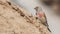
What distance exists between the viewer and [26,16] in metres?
1.85

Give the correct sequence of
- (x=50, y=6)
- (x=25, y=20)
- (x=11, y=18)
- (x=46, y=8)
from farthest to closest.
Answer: (x=50, y=6), (x=46, y=8), (x=25, y=20), (x=11, y=18)

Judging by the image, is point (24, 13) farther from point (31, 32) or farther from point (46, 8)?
point (46, 8)

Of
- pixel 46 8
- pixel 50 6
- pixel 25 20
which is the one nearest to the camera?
pixel 25 20

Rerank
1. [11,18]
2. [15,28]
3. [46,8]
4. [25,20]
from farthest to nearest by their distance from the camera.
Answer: [46,8] → [25,20] → [11,18] → [15,28]

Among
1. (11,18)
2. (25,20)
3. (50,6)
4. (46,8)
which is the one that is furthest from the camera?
(50,6)

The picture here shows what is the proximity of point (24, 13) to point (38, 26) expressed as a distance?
6.4 inches

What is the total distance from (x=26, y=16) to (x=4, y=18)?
279 millimetres

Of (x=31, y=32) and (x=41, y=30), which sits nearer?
(x=31, y=32)

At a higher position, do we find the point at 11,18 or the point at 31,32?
the point at 11,18

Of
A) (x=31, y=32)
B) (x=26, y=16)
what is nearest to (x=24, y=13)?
(x=26, y=16)

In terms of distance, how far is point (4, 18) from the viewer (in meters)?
1.62

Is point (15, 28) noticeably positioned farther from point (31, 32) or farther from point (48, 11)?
point (48, 11)

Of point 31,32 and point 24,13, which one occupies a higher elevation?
point 24,13

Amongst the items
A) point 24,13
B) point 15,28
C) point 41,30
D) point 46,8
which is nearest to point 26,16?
point 24,13
